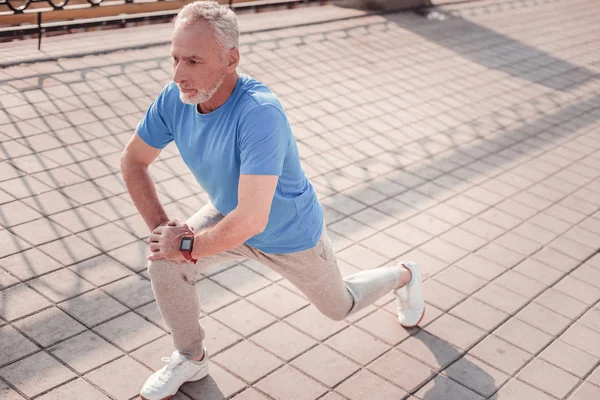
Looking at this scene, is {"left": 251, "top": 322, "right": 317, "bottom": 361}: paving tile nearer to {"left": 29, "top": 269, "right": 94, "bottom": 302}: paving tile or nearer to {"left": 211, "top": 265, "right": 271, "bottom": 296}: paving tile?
{"left": 211, "top": 265, "right": 271, "bottom": 296}: paving tile

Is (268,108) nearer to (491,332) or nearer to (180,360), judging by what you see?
(180,360)

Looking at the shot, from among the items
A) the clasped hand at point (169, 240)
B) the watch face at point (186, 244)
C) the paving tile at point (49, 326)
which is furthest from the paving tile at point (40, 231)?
the watch face at point (186, 244)

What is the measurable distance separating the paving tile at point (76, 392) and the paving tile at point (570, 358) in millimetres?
2361

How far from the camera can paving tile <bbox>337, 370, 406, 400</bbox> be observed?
3.63 metres

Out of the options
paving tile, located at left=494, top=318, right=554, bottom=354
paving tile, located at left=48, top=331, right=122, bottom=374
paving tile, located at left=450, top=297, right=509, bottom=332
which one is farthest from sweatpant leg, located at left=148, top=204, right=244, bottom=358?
paving tile, located at left=494, top=318, right=554, bottom=354

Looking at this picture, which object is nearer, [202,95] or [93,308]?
[202,95]

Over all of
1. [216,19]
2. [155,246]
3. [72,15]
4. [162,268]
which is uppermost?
[216,19]

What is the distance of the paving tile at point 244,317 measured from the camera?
13.4 ft

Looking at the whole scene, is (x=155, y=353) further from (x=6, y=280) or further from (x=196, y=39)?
(x=196, y=39)

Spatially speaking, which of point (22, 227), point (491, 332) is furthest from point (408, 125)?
point (22, 227)

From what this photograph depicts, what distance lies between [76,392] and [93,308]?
0.71 meters

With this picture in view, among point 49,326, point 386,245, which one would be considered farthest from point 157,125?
point 386,245

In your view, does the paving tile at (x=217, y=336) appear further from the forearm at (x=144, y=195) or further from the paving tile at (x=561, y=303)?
the paving tile at (x=561, y=303)

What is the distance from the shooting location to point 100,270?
4.43 m
